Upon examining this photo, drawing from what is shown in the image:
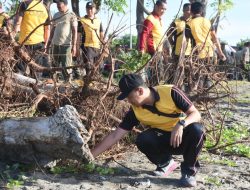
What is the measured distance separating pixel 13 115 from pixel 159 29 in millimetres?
3301

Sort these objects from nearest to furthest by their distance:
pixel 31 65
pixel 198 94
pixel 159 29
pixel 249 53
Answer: pixel 31 65 → pixel 198 94 → pixel 159 29 → pixel 249 53

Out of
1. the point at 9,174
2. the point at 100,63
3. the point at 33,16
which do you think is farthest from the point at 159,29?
the point at 9,174

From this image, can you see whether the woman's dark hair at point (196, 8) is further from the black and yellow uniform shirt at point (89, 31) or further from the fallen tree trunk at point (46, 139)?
the fallen tree trunk at point (46, 139)

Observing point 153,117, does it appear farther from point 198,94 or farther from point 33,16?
point 33,16

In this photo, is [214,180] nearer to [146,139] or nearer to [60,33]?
[146,139]

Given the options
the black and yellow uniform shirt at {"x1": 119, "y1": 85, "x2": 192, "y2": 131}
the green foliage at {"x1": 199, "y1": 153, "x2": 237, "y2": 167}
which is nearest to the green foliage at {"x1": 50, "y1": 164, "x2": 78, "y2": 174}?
the black and yellow uniform shirt at {"x1": 119, "y1": 85, "x2": 192, "y2": 131}

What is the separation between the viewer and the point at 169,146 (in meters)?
4.06

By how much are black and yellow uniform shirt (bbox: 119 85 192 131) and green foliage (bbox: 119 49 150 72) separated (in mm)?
1370

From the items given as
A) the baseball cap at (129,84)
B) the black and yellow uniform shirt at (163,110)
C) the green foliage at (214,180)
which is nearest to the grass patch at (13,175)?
the black and yellow uniform shirt at (163,110)

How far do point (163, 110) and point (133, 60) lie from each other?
1647mm

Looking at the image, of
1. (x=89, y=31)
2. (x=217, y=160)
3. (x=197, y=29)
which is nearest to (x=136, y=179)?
(x=217, y=160)

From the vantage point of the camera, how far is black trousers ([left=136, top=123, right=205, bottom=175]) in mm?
3824

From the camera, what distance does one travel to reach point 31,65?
4.80 meters

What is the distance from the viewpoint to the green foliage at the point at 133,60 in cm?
538
